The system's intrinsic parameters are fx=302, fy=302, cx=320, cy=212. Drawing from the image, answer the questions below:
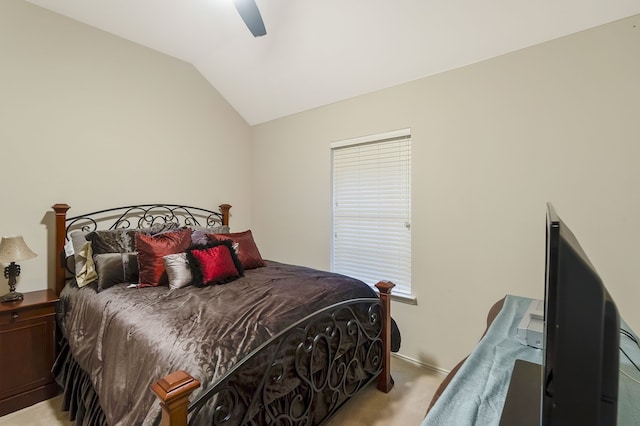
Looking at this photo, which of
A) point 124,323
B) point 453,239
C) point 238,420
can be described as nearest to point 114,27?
point 124,323

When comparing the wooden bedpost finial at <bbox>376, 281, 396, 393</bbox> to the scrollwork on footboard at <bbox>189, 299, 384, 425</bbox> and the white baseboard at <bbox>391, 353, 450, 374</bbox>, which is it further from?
the white baseboard at <bbox>391, 353, 450, 374</bbox>

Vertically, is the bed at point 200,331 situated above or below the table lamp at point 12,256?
below

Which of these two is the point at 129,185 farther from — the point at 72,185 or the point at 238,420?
the point at 238,420

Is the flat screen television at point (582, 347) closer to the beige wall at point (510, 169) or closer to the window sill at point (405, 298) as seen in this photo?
the beige wall at point (510, 169)

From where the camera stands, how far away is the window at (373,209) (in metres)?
2.79

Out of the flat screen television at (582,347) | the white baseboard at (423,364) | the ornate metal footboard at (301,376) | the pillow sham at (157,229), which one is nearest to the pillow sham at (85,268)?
the pillow sham at (157,229)

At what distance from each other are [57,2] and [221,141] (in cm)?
180

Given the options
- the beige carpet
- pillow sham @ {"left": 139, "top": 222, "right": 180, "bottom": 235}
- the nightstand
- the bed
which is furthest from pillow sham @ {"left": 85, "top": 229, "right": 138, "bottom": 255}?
the beige carpet

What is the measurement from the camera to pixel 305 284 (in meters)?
2.21

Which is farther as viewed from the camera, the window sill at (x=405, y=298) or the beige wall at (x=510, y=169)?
the window sill at (x=405, y=298)

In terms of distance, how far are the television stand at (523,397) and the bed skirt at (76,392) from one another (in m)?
1.85

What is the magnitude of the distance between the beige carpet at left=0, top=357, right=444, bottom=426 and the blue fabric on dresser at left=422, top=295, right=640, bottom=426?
1.05 m

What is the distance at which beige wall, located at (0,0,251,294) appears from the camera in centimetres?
235

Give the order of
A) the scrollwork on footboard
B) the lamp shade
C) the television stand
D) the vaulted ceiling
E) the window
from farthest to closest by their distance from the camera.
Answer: the window → the lamp shade → the vaulted ceiling → the scrollwork on footboard → the television stand
